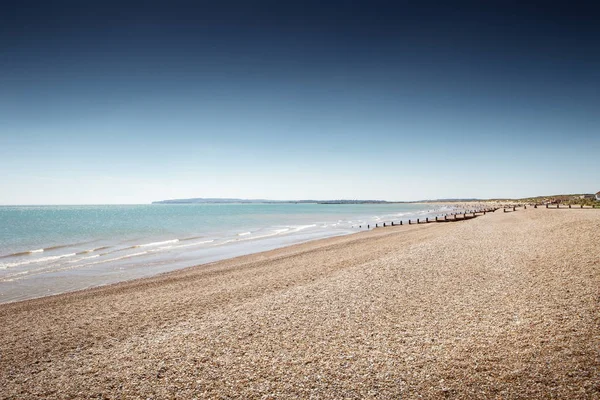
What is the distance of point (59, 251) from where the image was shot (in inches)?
1075

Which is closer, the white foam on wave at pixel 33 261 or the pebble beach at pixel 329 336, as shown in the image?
the pebble beach at pixel 329 336

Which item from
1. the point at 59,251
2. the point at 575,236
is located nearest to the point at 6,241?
the point at 59,251

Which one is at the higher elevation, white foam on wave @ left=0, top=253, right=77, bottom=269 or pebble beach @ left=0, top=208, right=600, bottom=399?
white foam on wave @ left=0, top=253, right=77, bottom=269

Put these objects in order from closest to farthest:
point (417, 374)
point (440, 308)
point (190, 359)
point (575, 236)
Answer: point (417, 374), point (190, 359), point (440, 308), point (575, 236)

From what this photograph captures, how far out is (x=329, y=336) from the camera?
752 centimetres

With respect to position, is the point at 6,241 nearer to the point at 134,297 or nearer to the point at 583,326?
the point at 134,297

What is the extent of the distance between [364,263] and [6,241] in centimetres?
3787

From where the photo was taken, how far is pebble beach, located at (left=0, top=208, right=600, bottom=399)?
5574 mm

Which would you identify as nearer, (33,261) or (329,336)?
(329,336)

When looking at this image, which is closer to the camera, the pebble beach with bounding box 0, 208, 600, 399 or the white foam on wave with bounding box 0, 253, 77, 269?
the pebble beach with bounding box 0, 208, 600, 399

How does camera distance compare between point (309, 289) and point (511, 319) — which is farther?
point (309, 289)

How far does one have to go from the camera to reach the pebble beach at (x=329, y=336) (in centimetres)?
557

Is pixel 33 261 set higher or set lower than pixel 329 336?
higher

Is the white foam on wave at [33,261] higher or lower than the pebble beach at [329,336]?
higher
